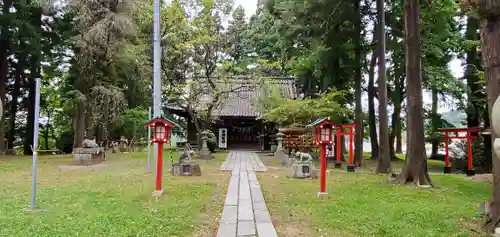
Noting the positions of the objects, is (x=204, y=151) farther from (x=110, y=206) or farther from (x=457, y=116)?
(x=457, y=116)

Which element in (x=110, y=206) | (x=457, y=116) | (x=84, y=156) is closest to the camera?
(x=110, y=206)

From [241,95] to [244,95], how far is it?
39 cm

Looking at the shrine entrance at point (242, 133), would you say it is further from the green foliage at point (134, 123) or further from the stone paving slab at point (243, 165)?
the stone paving slab at point (243, 165)

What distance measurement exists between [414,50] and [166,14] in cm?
985

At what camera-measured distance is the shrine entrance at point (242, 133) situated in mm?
24895

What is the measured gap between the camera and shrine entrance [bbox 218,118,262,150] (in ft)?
81.7

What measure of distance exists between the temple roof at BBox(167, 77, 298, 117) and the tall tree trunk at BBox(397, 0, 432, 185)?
26.2ft

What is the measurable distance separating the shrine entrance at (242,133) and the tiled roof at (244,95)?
104cm

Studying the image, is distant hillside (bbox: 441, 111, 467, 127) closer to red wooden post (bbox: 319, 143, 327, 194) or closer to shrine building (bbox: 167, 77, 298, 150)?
shrine building (bbox: 167, 77, 298, 150)

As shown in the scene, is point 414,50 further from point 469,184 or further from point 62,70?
point 62,70

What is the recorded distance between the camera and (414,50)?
9.92 m

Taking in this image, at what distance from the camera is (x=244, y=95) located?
78.3 ft

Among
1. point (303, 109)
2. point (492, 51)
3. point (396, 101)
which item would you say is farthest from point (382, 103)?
point (396, 101)

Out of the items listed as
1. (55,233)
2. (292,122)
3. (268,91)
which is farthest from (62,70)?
(55,233)
